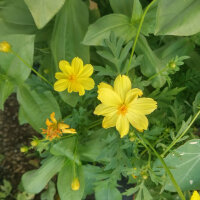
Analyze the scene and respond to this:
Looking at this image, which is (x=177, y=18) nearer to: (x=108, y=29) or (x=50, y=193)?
(x=108, y=29)

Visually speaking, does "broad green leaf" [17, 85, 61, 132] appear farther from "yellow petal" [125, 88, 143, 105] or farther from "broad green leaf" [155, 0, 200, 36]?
"broad green leaf" [155, 0, 200, 36]

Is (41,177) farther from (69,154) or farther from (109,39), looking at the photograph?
(109,39)

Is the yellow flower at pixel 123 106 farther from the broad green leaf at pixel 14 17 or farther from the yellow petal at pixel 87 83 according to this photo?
the broad green leaf at pixel 14 17

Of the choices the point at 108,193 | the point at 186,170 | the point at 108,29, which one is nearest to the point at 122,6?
the point at 108,29

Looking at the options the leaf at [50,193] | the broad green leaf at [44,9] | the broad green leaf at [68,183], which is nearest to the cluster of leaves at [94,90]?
the broad green leaf at [68,183]

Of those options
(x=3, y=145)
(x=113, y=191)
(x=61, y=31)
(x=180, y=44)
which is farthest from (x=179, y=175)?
(x=3, y=145)

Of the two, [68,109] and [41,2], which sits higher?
[41,2]
